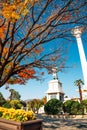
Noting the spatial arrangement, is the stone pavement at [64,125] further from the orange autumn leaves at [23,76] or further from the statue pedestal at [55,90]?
the statue pedestal at [55,90]

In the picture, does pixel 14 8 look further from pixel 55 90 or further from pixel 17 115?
pixel 55 90

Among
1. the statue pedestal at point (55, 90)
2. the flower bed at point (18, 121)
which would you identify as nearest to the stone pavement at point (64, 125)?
the flower bed at point (18, 121)

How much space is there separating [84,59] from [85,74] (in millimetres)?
4204

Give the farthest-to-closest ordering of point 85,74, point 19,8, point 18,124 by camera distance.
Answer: point 85,74, point 19,8, point 18,124

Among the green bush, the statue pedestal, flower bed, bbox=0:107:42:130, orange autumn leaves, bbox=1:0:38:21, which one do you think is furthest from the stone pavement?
the statue pedestal

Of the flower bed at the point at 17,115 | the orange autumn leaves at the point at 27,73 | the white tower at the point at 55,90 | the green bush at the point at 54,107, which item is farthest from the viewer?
the white tower at the point at 55,90

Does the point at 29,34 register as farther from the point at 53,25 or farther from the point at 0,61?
the point at 0,61

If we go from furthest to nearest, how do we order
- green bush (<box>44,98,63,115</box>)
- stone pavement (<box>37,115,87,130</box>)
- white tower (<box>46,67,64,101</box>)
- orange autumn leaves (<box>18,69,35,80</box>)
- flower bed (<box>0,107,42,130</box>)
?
white tower (<box>46,67,64,101</box>), green bush (<box>44,98,63,115</box>), orange autumn leaves (<box>18,69,35,80</box>), stone pavement (<box>37,115,87,130</box>), flower bed (<box>0,107,42,130</box>)

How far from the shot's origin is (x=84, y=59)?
4938 cm

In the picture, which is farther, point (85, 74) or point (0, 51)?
point (85, 74)

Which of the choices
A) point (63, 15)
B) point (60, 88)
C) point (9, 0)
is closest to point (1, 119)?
point (9, 0)

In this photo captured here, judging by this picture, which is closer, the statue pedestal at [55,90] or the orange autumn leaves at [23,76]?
the orange autumn leaves at [23,76]

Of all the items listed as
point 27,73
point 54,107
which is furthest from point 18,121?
point 54,107

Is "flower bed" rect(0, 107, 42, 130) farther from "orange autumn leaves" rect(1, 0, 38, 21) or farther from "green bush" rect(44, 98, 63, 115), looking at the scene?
"green bush" rect(44, 98, 63, 115)
